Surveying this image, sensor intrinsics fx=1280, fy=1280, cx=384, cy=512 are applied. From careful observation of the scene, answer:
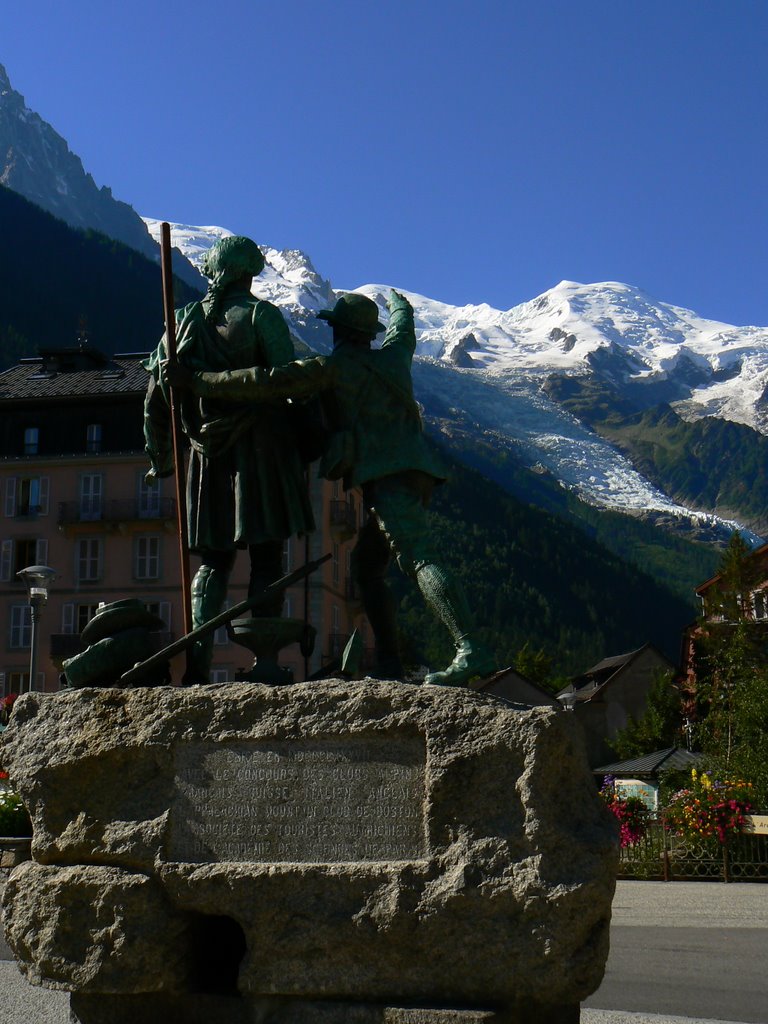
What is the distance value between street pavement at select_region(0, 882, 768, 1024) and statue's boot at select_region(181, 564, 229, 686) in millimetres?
2087

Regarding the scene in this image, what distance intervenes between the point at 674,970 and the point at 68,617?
42.1m

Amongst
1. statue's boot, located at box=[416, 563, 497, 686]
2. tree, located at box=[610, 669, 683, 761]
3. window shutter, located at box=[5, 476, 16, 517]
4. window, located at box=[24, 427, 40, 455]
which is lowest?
tree, located at box=[610, 669, 683, 761]

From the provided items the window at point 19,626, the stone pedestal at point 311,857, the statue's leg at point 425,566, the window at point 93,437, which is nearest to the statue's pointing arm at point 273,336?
the statue's leg at point 425,566

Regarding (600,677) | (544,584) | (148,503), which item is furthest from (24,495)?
(544,584)

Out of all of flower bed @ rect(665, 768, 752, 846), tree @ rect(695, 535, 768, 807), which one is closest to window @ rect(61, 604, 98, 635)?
tree @ rect(695, 535, 768, 807)

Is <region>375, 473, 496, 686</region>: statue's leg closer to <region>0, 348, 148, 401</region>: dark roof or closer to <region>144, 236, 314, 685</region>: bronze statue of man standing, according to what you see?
<region>144, 236, 314, 685</region>: bronze statue of man standing

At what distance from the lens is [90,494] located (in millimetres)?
50188

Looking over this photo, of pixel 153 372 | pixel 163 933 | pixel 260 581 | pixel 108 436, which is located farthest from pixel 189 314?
pixel 108 436

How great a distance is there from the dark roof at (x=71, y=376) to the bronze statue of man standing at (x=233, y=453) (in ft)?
139

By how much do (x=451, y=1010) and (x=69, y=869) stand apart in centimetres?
189

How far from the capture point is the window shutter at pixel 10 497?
51031 millimetres

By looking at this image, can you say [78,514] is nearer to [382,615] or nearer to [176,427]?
[176,427]

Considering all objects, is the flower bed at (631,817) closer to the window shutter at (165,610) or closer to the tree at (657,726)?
the window shutter at (165,610)

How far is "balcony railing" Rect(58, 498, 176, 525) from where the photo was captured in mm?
49188
